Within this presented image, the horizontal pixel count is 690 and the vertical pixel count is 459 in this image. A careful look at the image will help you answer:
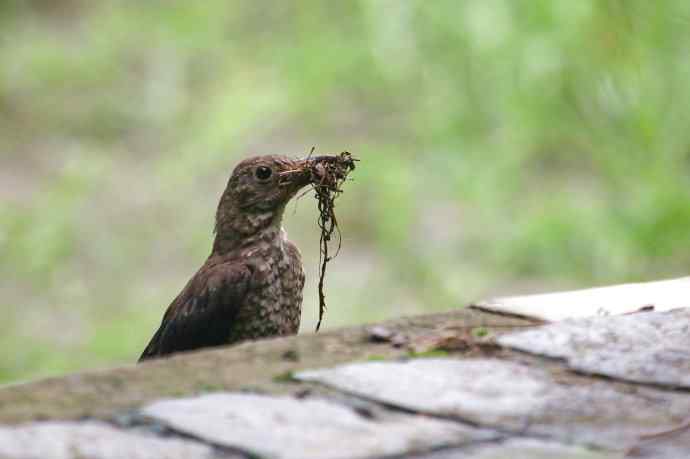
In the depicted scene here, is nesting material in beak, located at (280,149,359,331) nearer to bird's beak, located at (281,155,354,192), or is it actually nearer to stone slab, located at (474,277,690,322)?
bird's beak, located at (281,155,354,192)

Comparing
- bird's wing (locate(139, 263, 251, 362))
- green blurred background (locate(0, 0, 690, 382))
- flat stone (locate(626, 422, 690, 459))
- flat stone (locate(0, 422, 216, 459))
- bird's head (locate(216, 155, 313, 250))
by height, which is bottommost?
flat stone (locate(626, 422, 690, 459))

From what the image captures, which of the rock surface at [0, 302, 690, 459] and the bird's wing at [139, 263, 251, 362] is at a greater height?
the bird's wing at [139, 263, 251, 362]

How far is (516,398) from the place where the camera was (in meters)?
3.29

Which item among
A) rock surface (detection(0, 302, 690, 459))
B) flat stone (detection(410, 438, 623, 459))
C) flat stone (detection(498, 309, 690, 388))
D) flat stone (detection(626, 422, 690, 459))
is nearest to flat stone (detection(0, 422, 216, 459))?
rock surface (detection(0, 302, 690, 459))

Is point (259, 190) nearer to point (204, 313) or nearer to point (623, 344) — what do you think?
point (204, 313)

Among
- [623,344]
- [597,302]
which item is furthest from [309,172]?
[623,344]

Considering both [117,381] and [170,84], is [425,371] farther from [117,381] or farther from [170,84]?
[170,84]

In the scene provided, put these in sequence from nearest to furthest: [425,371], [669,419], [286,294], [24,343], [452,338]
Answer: [669,419], [425,371], [452,338], [286,294], [24,343]

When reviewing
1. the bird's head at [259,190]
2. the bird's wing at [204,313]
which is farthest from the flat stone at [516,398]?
the bird's head at [259,190]

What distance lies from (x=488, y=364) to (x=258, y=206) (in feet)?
5.38

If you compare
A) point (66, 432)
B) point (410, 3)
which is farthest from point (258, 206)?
point (410, 3)

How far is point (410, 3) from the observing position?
956 cm

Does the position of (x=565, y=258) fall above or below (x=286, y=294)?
above

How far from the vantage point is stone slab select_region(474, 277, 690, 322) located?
397 centimetres
